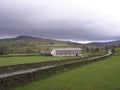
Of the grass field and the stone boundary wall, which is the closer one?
the stone boundary wall

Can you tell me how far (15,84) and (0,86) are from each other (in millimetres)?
2131

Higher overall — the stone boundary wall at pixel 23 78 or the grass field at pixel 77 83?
the stone boundary wall at pixel 23 78

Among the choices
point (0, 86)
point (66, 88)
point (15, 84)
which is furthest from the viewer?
point (15, 84)

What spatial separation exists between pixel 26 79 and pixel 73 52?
102 metres

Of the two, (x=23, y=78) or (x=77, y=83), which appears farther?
(x=23, y=78)

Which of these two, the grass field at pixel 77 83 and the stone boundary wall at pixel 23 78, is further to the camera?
the grass field at pixel 77 83

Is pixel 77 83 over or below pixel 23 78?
below

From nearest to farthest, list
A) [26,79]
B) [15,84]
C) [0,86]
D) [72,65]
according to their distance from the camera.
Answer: [0,86]
[15,84]
[26,79]
[72,65]

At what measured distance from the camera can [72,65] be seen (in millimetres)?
33438

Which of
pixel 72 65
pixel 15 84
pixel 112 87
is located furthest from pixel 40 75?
pixel 72 65

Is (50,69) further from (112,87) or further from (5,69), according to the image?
(112,87)

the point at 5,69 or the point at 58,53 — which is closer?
the point at 5,69

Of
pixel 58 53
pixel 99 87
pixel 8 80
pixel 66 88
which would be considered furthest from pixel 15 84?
pixel 58 53

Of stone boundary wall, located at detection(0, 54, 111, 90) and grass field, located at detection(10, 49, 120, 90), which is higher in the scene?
stone boundary wall, located at detection(0, 54, 111, 90)
